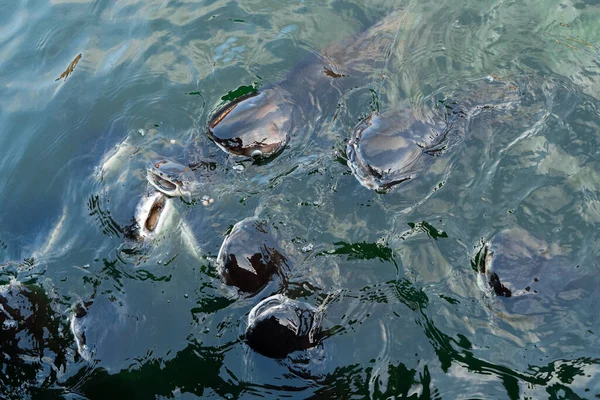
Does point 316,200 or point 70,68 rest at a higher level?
point 70,68

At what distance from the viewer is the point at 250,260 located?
3.74 metres

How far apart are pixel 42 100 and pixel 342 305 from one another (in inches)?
166

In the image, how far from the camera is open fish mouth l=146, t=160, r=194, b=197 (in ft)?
14.1

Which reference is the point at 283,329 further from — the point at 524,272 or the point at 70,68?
the point at 70,68

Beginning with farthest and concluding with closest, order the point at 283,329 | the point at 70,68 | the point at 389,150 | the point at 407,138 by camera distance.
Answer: the point at 70,68 → the point at 407,138 → the point at 389,150 → the point at 283,329

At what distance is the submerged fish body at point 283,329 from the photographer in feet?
11.3

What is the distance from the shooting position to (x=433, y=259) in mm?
3951

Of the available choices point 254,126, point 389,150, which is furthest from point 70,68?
point 389,150

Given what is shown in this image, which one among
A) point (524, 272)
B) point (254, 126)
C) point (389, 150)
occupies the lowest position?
point (524, 272)

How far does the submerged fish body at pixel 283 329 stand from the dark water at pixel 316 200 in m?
0.09

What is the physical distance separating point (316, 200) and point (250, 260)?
35.6 inches

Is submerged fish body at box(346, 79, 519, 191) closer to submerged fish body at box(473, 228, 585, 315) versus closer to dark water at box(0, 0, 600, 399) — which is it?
dark water at box(0, 0, 600, 399)

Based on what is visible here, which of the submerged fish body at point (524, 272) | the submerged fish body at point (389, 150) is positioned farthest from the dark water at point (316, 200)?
the submerged fish body at point (389, 150)

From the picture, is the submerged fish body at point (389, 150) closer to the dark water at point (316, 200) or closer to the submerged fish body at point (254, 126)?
the dark water at point (316, 200)
